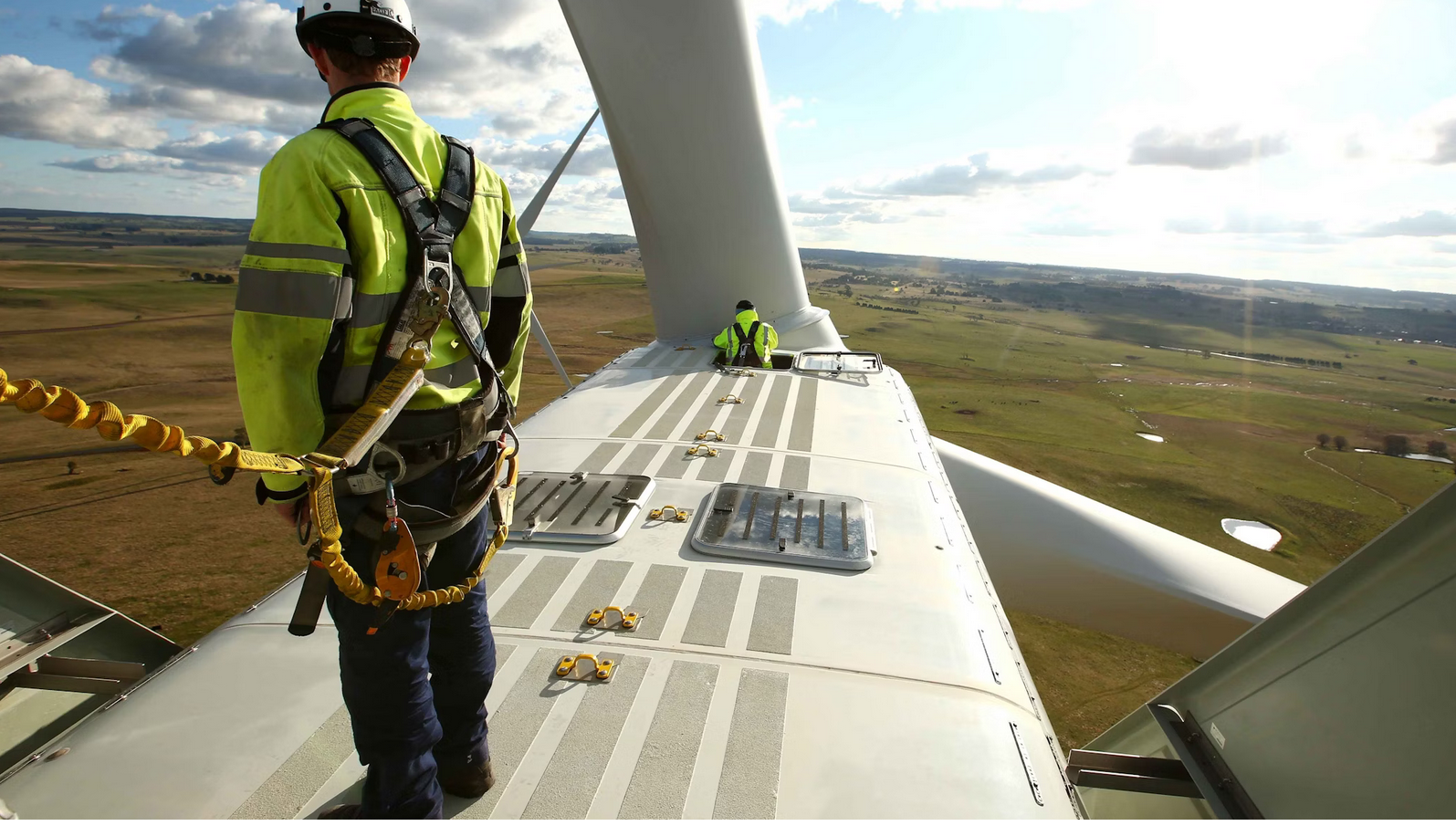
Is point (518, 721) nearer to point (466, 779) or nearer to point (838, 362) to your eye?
point (466, 779)

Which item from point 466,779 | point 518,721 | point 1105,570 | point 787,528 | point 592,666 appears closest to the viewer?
point 466,779

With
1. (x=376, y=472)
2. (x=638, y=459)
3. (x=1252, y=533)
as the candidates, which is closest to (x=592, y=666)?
(x=376, y=472)

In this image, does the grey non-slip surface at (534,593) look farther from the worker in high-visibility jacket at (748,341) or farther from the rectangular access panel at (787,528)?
the worker in high-visibility jacket at (748,341)

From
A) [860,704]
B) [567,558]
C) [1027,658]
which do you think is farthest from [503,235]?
[1027,658]

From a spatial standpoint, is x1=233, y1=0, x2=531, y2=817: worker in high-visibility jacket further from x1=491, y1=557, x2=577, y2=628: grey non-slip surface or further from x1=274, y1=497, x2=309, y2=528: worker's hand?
x1=491, y1=557, x2=577, y2=628: grey non-slip surface

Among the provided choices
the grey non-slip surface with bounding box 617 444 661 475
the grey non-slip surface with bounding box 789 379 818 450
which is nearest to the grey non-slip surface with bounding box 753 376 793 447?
the grey non-slip surface with bounding box 789 379 818 450

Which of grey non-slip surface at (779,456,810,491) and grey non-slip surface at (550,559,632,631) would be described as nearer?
grey non-slip surface at (550,559,632,631)
